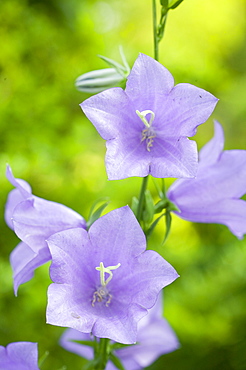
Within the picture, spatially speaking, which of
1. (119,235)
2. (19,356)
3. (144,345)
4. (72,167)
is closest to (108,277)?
(119,235)

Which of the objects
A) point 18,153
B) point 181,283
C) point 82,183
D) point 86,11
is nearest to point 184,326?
point 181,283

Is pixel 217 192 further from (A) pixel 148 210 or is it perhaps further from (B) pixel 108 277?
(B) pixel 108 277

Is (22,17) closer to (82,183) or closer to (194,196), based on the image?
(82,183)

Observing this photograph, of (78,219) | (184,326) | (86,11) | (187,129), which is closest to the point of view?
(187,129)

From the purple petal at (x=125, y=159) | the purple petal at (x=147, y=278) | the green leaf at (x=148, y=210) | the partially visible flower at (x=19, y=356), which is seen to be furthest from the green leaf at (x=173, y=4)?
the partially visible flower at (x=19, y=356)

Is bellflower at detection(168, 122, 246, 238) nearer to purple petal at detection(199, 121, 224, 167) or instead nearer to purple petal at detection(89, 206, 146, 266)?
purple petal at detection(199, 121, 224, 167)

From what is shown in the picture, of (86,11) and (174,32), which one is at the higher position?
(86,11)

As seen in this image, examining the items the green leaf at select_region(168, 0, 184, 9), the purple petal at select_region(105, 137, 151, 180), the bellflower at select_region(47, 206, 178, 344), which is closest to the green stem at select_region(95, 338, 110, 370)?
the bellflower at select_region(47, 206, 178, 344)
